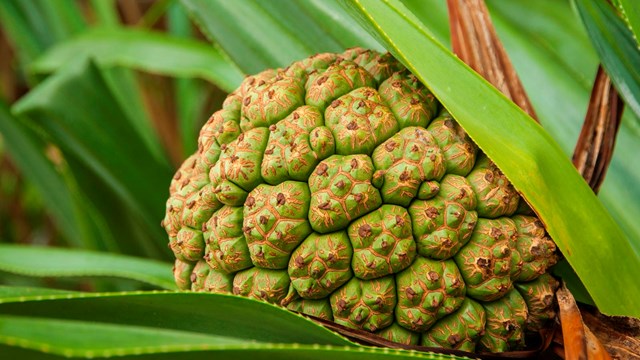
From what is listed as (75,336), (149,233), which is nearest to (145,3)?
(149,233)

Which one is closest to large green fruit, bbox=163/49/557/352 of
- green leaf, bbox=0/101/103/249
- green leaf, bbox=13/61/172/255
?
green leaf, bbox=13/61/172/255

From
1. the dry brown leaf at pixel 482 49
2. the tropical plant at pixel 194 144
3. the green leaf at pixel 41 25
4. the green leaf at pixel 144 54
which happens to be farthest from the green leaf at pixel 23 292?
the green leaf at pixel 41 25

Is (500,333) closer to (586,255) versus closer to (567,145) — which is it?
(586,255)

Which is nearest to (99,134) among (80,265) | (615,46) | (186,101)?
(80,265)

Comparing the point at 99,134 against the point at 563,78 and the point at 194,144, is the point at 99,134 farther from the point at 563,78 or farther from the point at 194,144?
the point at 563,78

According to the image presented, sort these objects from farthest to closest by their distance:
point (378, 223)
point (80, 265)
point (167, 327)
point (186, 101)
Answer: point (186, 101) < point (80, 265) < point (378, 223) < point (167, 327)

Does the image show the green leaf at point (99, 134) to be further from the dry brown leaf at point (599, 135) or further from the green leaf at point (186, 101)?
the dry brown leaf at point (599, 135)
